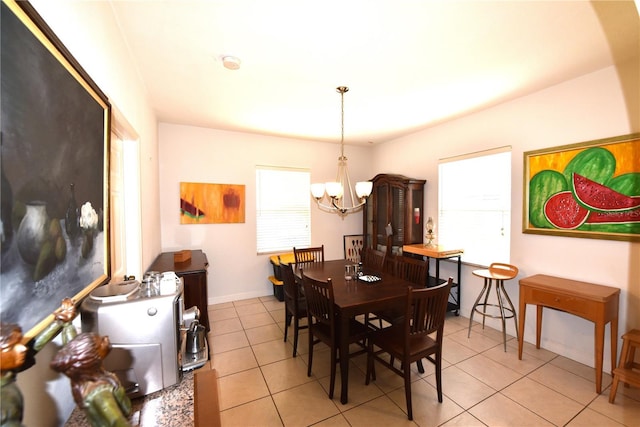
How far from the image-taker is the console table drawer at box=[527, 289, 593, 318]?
217cm

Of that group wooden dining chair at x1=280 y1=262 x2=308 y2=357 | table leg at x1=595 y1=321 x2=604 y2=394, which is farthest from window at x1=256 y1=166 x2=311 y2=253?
table leg at x1=595 y1=321 x2=604 y2=394

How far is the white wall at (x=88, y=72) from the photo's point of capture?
0.77m

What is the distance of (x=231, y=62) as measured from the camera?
2.14 metres

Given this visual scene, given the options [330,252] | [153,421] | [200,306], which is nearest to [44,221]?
[153,421]

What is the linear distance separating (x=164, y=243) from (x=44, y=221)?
3.37m

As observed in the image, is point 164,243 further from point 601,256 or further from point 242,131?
point 601,256

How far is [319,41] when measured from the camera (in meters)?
1.92

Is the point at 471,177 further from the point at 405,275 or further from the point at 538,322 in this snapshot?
the point at 538,322

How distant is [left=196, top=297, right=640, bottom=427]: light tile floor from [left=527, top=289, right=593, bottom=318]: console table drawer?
0.60 metres

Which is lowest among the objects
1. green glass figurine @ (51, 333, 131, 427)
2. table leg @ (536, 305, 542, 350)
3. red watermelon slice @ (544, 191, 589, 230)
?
table leg @ (536, 305, 542, 350)

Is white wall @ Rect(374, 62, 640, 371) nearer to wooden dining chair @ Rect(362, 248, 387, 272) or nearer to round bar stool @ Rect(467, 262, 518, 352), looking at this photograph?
round bar stool @ Rect(467, 262, 518, 352)

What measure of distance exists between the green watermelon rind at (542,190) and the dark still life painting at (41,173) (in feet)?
11.8

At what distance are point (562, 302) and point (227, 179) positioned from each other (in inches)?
164

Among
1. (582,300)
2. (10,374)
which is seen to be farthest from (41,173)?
(582,300)
